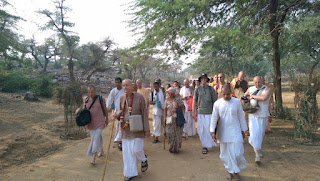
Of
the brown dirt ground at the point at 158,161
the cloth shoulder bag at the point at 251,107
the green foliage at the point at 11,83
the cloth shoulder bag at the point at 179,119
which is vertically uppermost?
the green foliage at the point at 11,83

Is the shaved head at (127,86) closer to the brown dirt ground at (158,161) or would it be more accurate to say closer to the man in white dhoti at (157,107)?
the brown dirt ground at (158,161)

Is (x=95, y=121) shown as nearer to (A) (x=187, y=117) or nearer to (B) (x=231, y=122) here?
(B) (x=231, y=122)

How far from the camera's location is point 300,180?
12.4 feet

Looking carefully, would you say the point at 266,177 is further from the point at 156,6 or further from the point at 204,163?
the point at 156,6

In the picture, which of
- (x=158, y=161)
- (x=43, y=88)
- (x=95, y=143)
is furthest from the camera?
(x=43, y=88)

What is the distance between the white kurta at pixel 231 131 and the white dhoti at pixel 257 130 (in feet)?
2.71

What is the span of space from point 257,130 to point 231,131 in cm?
109

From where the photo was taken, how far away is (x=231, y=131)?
151 inches

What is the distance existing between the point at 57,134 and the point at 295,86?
7919 millimetres

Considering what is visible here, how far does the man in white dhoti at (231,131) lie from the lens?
379cm

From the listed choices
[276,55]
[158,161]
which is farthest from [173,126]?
[276,55]

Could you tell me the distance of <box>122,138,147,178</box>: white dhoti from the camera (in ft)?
12.9

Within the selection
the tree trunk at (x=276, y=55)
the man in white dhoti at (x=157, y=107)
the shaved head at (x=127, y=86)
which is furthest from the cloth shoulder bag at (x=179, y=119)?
the tree trunk at (x=276, y=55)

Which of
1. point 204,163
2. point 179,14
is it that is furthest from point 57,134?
point 179,14
